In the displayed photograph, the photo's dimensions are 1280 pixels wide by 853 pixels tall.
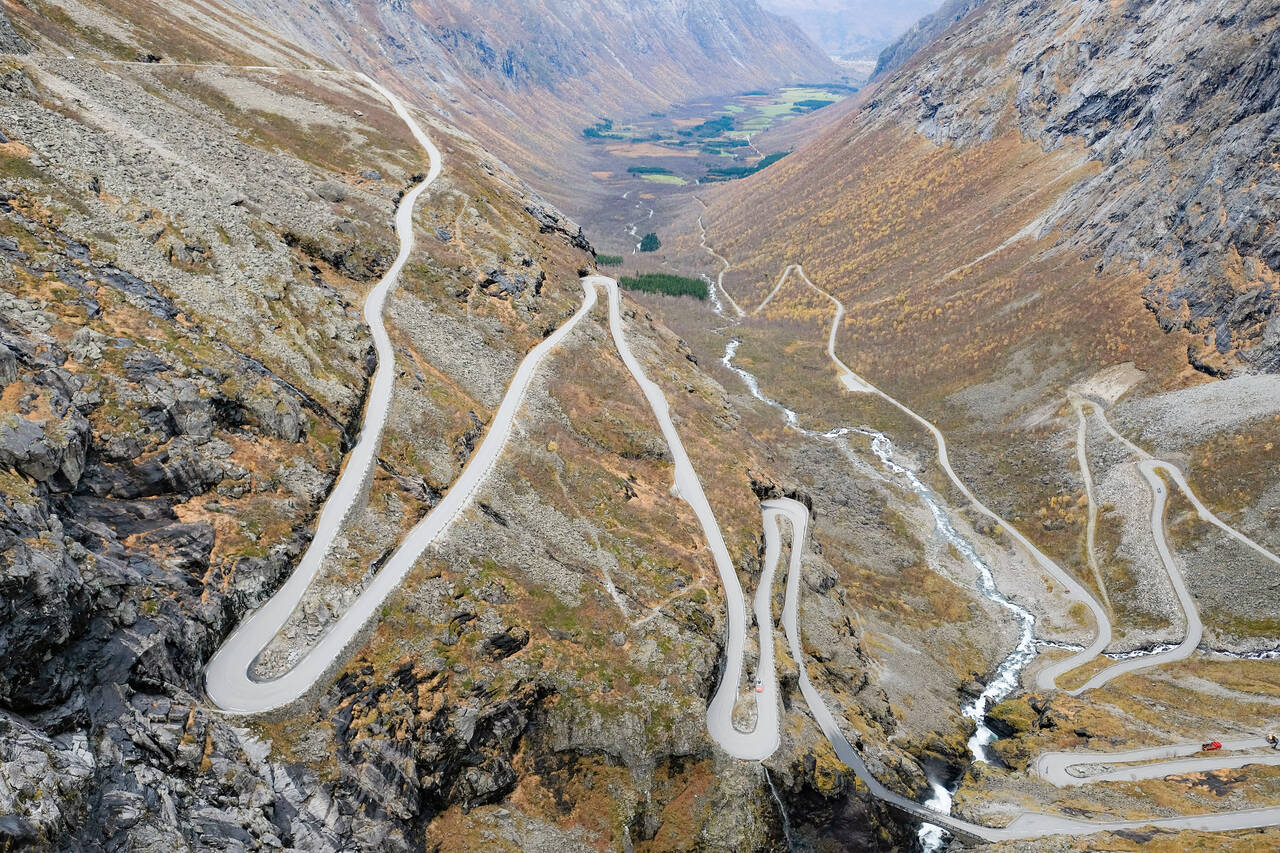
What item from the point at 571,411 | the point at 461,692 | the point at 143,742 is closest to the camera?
the point at 143,742

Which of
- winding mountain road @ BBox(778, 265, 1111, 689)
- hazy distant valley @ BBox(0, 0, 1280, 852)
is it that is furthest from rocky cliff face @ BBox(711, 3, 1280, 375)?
winding mountain road @ BBox(778, 265, 1111, 689)

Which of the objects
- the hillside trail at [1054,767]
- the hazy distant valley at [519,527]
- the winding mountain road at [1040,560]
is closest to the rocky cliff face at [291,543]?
the hazy distant valley at [519,527]

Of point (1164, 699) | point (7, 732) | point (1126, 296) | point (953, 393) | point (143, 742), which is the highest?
point (1126, 296)

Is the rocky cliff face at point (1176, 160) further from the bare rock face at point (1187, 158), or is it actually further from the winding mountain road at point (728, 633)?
the winding mountain road at point (728, 633)

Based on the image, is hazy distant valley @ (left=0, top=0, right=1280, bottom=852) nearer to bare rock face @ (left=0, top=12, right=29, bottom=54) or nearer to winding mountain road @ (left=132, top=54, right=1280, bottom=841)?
winding mountain road @ (left=132, top=54, right=1280, bottom=841)

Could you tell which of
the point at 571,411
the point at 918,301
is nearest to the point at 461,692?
the point at 571,411

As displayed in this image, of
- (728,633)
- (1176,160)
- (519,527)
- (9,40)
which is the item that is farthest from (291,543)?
(1176,160)

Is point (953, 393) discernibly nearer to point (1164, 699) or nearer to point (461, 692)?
point (1164, 699)

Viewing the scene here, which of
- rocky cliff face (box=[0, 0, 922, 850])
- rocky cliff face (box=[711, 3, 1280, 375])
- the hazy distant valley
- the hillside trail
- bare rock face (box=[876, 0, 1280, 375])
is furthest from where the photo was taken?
rocky cliff face (box=[711, 3, 1280, 375])
